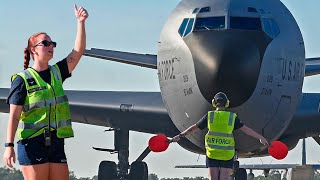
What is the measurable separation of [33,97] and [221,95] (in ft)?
18.4

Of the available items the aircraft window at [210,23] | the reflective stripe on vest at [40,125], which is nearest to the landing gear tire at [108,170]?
the aircraft window at [210,23]

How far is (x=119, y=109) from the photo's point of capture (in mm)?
25453

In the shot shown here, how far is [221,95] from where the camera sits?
15.1m

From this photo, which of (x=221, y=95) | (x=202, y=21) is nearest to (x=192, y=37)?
(x=202, y=21)

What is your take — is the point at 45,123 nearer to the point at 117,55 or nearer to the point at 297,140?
the point at 117,55

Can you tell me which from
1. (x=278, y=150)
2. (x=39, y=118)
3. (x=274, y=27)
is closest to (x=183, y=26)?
(x=274, y=27)

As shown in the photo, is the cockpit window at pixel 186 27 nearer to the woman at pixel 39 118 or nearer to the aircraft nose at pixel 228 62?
the aircraft nose at pixel 228 62

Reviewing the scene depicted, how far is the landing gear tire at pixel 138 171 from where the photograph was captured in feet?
88.0

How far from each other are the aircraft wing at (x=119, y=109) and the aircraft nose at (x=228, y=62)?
239 inches

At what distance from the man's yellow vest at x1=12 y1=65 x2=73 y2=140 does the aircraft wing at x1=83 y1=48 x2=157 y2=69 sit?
12.5 m

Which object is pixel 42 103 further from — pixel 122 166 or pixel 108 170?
pixel 108 170

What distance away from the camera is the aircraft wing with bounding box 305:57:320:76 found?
72.5 ft

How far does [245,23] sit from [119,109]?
23.9ft

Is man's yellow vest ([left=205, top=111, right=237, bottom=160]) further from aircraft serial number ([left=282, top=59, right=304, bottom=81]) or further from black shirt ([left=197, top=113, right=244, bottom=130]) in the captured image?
aircraft serial number ([left=282, top=59, right=304, bottom=81])
